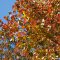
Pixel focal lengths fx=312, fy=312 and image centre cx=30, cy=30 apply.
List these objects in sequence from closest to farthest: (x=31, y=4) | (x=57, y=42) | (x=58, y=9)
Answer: (x=57, y=42), (x=58, y=9), (x=31, y=4)

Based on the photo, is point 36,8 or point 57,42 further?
point 36,8

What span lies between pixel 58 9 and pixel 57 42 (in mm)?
1818

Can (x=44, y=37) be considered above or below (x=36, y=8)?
below

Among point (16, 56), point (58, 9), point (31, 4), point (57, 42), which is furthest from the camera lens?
point (16, 56)

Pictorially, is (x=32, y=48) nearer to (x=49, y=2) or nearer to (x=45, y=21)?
(x=45, y=21)

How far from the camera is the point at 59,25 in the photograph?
14.1 m

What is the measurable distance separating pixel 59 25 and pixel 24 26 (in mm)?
1808

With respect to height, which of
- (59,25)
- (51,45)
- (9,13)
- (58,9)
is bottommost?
(51,45)

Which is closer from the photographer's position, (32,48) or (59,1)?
(32,48)

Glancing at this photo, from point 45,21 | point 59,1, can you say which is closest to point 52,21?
point 45,21

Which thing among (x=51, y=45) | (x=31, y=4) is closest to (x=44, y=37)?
(x=51, y=45)

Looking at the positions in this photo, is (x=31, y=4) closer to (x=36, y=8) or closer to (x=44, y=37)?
(x=36, y=8)

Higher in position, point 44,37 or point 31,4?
point 31,4

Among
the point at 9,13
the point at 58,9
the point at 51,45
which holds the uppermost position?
the point at 9,13
